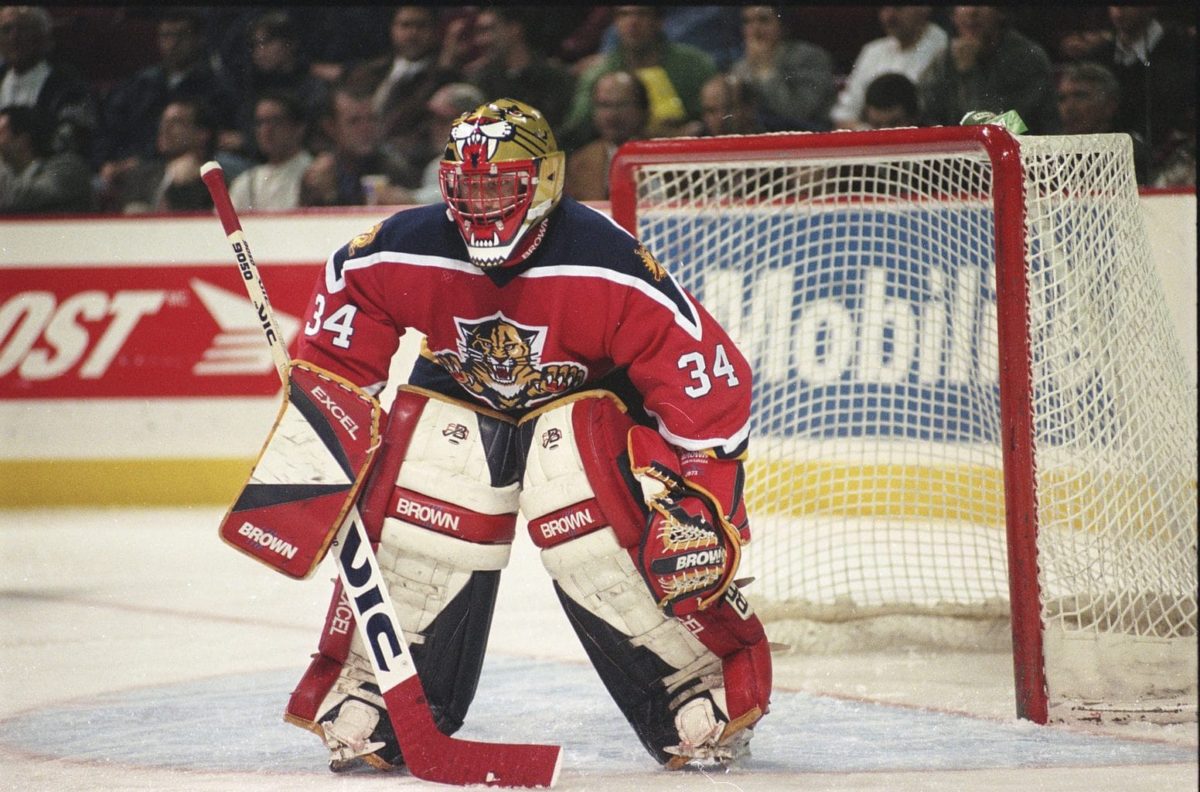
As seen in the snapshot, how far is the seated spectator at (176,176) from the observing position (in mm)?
5684

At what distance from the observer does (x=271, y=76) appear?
5758mm

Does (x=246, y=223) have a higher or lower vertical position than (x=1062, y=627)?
higher

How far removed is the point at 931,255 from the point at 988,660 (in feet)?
3.17

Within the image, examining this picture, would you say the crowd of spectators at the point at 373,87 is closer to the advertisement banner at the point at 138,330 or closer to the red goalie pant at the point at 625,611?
the advertisement banner at the point at 138,330

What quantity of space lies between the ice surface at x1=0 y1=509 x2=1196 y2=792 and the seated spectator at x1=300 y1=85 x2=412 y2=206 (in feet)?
5.41

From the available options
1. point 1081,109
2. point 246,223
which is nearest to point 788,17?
point 1081,109

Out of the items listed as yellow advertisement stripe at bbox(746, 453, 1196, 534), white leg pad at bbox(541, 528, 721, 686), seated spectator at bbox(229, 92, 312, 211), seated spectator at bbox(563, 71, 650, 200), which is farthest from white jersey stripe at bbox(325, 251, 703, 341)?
seated spectator at bbox(229, 92, 312, 211)

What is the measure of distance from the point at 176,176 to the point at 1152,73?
10.9ft

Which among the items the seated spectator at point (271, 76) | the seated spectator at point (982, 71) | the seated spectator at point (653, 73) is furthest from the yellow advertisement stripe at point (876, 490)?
the seated spectator at point (271, 76)

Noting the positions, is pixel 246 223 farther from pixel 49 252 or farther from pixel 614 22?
pixel 614 22

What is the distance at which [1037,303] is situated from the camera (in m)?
2.98

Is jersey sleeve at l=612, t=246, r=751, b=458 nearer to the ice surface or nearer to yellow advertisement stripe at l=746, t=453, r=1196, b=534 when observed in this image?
the ice surface

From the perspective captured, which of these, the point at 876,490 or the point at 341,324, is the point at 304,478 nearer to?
the point at 341,324

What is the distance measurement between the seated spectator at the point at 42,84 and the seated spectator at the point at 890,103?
273 centimetres
